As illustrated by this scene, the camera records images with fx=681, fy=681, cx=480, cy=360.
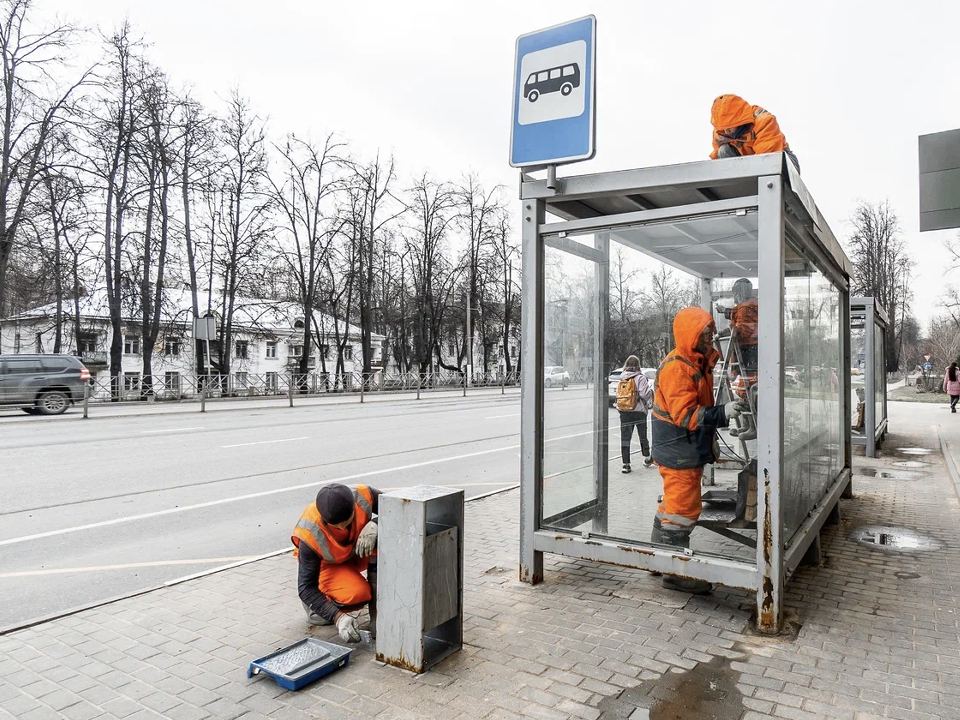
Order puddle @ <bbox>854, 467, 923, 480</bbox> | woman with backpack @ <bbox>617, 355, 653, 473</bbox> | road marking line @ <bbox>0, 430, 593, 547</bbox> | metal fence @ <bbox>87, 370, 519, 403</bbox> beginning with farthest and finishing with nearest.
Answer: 1. metal fence @ <bbox>87, 370, 519, 403</bbox>
2. puddle @ <bbox>854, 467, 923, 480</bbox>
3. road marking line @ <bbox>0, 430, 593, 547</bbox>
4. woman with backpack @ <bbox>617, 355, 653, 473</bbox>

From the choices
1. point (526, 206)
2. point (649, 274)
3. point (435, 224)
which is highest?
point (435, 224)

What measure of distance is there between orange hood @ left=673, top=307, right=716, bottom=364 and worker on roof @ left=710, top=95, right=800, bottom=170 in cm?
111

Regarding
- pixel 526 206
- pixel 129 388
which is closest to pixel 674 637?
pixel 526 206

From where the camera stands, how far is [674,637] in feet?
12.8

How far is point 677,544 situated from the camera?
14.6 ft

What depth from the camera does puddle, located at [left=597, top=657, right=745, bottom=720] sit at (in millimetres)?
3041

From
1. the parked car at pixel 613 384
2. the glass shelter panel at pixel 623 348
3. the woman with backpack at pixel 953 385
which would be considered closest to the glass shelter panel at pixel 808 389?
the glass shelter panel at pixel 623 348

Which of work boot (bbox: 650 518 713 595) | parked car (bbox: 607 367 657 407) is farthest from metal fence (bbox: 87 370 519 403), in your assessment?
work boot (bbox: 650 518 713 595)

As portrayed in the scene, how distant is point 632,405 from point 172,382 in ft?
82.0

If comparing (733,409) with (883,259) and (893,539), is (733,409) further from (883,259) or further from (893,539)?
(883,259)

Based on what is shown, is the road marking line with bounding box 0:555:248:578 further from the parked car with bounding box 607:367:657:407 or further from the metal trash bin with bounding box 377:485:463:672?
the parked car with bounding box 607:367:657:407

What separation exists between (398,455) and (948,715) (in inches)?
356

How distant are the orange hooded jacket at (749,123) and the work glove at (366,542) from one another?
134 inches

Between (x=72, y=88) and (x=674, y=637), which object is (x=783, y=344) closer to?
(x=674, y=637)
